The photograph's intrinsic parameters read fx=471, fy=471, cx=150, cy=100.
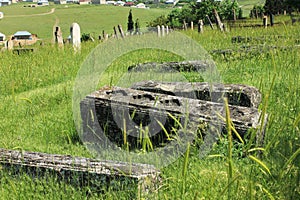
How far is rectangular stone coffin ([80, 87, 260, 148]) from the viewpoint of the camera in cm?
478

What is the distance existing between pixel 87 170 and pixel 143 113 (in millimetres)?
1647

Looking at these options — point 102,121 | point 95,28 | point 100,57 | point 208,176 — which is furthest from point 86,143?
point 95,28

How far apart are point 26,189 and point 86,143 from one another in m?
1.63

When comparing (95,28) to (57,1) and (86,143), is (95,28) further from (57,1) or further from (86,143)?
(57,1)

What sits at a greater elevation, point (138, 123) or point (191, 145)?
point (138, 123)

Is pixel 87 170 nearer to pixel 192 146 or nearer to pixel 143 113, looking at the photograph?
pixel 192 146

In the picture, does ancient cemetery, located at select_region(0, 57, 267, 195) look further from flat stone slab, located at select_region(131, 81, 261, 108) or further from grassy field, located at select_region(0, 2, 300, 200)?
grassy field, located at select_region(0, 2, 300, 200)

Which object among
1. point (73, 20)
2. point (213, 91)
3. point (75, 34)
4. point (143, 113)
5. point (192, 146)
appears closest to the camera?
point (192, 146)

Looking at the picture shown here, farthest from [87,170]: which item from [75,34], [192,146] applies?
[75,34]

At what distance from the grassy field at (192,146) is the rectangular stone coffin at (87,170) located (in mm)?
Result: 60

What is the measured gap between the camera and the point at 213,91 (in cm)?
593

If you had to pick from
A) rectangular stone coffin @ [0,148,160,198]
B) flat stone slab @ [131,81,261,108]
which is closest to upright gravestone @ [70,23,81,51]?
flat stone slab @ [131,81,261,108]

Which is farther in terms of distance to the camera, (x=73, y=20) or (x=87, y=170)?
(x=73, y=20)

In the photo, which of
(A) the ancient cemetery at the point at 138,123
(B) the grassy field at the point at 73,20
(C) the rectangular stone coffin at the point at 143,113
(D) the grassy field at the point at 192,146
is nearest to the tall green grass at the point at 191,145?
(D) the grassy field at the point at 192,146
